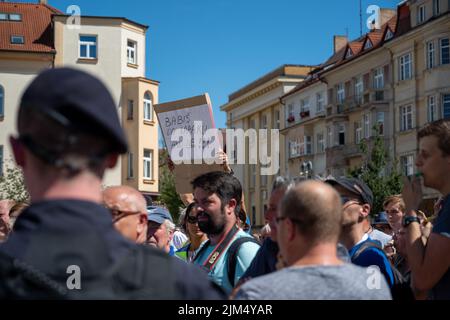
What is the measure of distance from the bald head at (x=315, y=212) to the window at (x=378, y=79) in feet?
147

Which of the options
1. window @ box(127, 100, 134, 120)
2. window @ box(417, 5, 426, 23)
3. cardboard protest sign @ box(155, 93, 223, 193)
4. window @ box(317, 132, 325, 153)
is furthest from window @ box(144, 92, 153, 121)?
cardboard protest sign @ box(155, 93, 223, 193)

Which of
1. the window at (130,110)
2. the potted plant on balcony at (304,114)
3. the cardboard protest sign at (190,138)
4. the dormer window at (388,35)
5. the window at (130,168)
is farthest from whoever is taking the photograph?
the potted plant on balcony at (304,114)

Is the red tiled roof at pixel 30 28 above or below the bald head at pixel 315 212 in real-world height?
above

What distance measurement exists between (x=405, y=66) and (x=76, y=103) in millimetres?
43886

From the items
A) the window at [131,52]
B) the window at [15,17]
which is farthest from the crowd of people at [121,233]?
the window at [15,17]

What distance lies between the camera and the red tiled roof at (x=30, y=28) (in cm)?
4709

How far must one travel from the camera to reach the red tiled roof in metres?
47.1

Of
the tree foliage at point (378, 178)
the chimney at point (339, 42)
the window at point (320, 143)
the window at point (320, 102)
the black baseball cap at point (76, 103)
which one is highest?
the chimney at point (339, 42)

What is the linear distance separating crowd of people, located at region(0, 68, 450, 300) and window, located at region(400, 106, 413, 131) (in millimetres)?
40636

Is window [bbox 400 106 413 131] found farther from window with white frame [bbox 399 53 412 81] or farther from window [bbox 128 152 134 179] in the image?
window [bbox 128 152 134 179]

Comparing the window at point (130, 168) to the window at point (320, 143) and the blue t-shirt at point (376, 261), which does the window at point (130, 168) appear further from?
the blue t-shirt at point (376, 261)

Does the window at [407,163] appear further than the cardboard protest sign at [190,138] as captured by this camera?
Yes

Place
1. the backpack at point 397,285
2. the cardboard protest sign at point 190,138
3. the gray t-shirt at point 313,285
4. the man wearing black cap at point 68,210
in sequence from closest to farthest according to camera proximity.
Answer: the man wearing black cap at point 68,210 → the gray t-shirt at point 313,285 → the backpack at point 397,285 → the cardboard protest sign at point 190,138

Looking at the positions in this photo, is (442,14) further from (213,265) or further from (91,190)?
(91,190)
